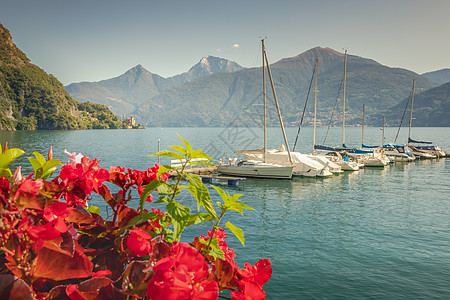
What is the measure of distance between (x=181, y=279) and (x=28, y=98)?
166119 millimetres

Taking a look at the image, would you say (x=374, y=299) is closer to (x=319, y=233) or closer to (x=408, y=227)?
(x=319, y=233)

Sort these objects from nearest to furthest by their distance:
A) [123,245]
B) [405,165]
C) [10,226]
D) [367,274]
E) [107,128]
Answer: [10,226] → [123,245] → [367,274] → [405,165] → [107,128]

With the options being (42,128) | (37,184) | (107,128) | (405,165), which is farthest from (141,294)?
(107,128)

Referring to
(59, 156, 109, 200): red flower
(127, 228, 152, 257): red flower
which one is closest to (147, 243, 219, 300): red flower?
(127, 228, 152, 257): red flower

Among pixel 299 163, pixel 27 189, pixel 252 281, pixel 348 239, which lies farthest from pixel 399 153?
pixel 27 189

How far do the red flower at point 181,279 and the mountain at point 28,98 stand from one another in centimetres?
14687

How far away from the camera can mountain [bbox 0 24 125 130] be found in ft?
419

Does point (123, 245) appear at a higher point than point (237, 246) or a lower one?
higher

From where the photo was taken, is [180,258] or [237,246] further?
[237,246]

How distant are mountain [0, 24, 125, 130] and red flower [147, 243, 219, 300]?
146873 mm

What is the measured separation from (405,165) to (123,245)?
44.4m

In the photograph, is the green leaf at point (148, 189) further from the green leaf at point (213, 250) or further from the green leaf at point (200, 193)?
the green leaf at point (213, 250)

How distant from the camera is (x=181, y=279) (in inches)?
31.7

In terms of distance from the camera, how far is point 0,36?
6275 inches
